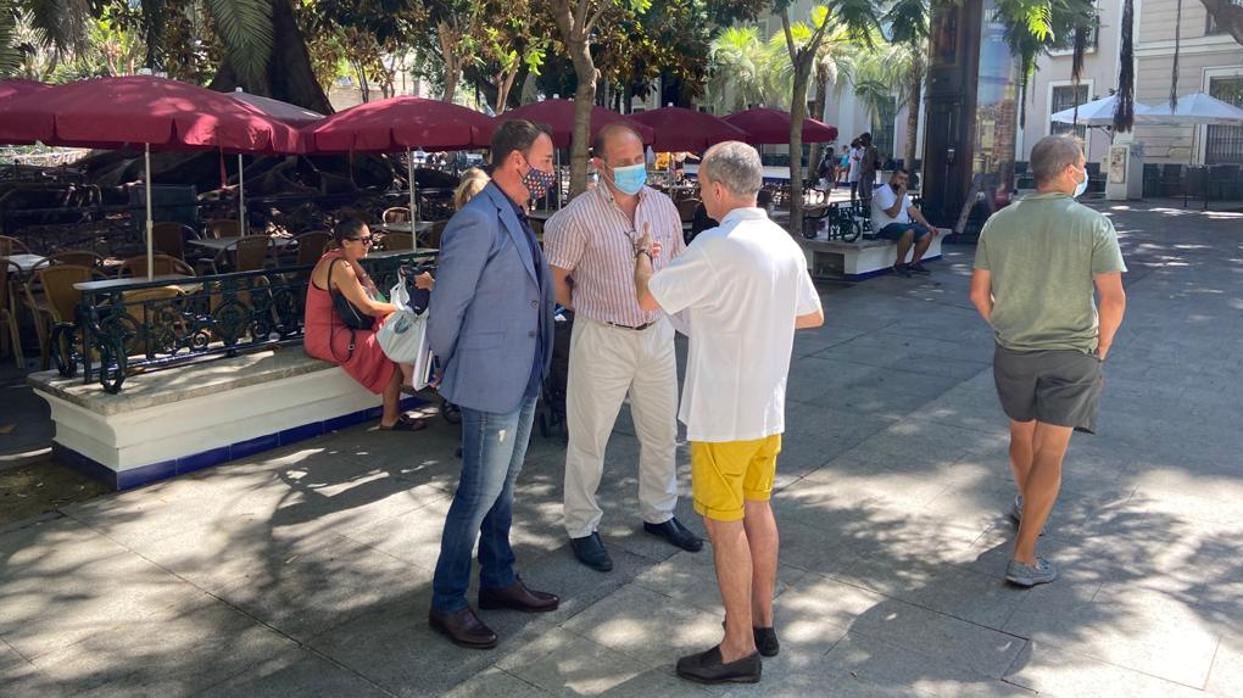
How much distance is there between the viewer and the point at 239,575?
4516 mm

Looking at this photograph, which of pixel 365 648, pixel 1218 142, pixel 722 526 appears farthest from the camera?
pixel 1218 142

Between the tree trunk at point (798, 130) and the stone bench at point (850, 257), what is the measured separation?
44cm

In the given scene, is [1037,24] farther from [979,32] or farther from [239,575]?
[239,575]

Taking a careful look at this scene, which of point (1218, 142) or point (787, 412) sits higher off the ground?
point (1218, 142)

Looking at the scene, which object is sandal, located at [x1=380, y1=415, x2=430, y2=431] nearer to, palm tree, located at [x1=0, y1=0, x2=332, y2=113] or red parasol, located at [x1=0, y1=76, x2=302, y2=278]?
red parasol, located at [x1=0, y1=76, x2=302, y2=278]

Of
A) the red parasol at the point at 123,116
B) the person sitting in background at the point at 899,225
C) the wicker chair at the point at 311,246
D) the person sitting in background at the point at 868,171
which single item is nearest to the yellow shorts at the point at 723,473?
the red parasol at the point at 123,116

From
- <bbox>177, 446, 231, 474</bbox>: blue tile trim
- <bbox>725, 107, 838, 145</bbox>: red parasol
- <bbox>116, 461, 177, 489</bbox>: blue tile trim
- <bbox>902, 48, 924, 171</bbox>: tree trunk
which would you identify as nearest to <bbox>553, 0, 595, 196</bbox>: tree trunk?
<bbox>177, 446, 231, 474</bbox>: blue tile trim

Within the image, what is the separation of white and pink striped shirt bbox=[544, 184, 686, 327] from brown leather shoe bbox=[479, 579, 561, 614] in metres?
1.14

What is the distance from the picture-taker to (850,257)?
41.7 feet

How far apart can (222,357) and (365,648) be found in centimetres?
319

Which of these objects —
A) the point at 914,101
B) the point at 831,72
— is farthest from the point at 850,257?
the point at 831,72

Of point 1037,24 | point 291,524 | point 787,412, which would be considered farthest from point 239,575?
point 1037,24

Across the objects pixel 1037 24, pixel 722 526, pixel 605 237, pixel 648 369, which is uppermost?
pixel 1037 24

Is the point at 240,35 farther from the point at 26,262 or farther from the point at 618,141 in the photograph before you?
the point at 618,141
